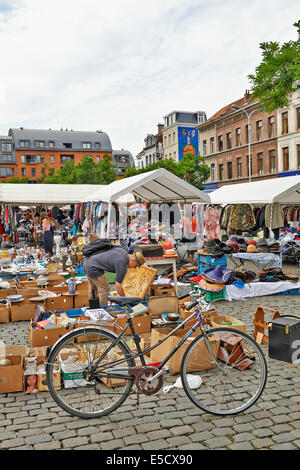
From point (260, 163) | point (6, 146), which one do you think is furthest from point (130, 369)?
point (6, 146)

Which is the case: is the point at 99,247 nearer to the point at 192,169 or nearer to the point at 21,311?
the point at 21,311

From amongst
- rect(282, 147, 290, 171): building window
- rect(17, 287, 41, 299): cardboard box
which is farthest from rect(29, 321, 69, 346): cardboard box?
rect(282, 147, 290, 171): building window

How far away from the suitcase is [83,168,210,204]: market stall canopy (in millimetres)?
5963

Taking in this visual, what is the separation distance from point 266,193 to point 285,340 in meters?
11.2

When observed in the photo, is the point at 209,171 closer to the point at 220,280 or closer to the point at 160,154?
the point at 160,154

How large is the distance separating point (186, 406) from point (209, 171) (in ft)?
142

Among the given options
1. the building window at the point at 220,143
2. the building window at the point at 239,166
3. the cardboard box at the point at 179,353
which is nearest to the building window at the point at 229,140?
the building window at the point at 220,143

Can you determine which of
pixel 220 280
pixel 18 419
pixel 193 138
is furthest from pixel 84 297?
pixel 193 138

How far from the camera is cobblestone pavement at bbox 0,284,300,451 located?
11.3 feet

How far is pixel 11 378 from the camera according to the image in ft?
14.8

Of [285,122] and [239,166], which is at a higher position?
[285,122]

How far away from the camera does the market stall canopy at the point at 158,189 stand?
412 inches

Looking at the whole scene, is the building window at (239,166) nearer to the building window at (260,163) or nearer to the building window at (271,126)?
the building window at (260,163)

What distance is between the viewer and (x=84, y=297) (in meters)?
7.93
